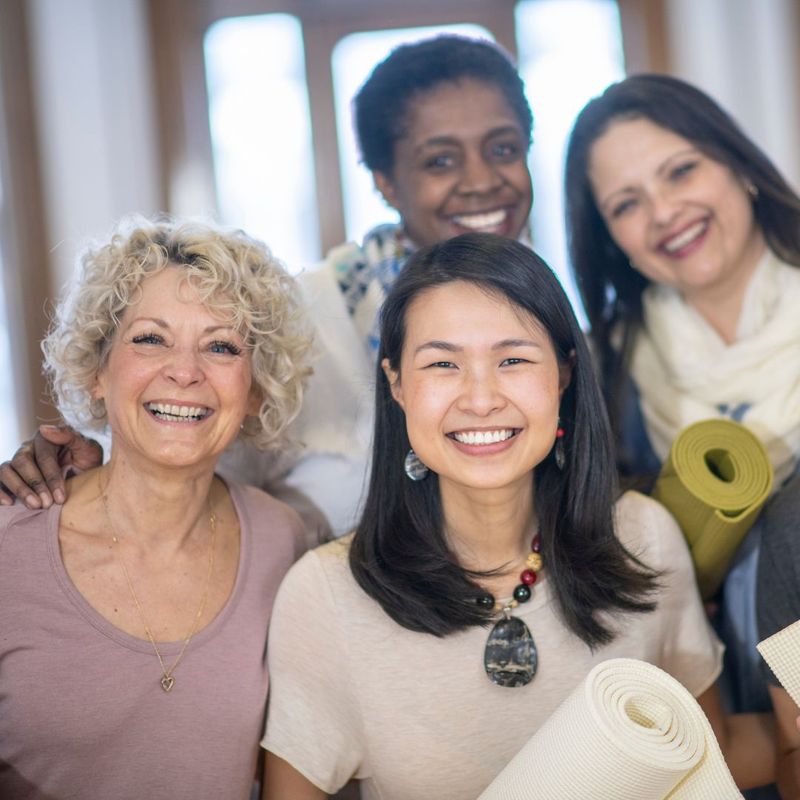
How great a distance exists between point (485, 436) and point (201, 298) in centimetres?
54

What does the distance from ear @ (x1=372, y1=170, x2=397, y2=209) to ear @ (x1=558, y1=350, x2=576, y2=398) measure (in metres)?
0.89

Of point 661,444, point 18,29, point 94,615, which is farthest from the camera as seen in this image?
point 18,29

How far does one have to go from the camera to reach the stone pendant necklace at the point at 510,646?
5.41 feet

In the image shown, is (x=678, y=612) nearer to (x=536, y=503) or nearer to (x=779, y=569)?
(x=779, y=569)

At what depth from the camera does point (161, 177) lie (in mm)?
4516

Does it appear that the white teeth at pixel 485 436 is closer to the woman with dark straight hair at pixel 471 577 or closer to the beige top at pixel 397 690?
the woman with dark straight hair at pixel 471 577

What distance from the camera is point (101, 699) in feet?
5.33

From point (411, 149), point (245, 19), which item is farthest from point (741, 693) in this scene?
point (245, 19)

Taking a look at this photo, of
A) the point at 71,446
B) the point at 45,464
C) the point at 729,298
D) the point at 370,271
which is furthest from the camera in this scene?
the point at 370,271

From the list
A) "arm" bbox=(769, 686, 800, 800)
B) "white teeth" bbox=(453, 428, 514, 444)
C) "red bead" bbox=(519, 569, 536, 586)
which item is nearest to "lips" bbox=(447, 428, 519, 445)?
"white teeth" bbox=(453, 428, 514, 444)

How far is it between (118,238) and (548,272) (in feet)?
2.50

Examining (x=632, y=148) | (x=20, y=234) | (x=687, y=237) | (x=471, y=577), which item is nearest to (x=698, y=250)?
(x=687, y=237)

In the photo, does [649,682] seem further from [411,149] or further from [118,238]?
[411,149]

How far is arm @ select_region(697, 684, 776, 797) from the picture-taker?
1.77 m
